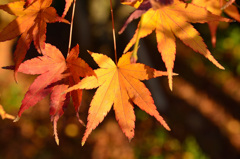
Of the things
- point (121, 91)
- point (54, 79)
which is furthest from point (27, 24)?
point (121, 91)

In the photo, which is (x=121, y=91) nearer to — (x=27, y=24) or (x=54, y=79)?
(x=54, y=79)

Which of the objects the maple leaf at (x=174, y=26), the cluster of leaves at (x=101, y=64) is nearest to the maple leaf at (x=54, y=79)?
the cluster of leaves at (x=101, y=64)

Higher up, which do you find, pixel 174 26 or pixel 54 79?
pixel 174 26

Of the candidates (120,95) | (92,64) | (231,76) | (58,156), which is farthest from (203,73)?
(120,95)

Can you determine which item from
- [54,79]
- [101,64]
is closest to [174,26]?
[101,64]

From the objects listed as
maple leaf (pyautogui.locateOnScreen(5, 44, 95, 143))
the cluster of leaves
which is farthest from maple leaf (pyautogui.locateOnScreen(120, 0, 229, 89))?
maple leaf (pyautogui.locateOnScreen(5, 44, 95, 143))

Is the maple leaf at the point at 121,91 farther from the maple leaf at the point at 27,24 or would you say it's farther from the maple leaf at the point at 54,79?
the maple leaf at the point at 27,24
